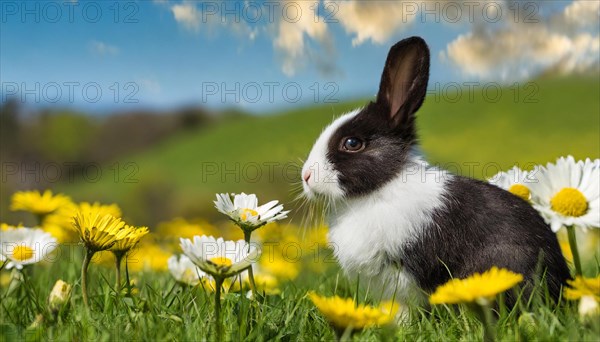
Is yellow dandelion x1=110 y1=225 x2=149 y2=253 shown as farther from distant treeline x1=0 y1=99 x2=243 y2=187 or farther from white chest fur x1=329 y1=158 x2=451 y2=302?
distant treeline x1=0 y1=99 x2=243 y2=187

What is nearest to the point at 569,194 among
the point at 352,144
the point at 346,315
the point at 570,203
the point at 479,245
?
the point at 570,203

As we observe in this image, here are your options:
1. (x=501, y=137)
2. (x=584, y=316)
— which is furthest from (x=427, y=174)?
(x=501, y=137)

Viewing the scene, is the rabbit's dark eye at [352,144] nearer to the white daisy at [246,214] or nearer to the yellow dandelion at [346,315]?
the white daisy at [246,214]

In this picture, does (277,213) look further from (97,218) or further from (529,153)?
(529,153)

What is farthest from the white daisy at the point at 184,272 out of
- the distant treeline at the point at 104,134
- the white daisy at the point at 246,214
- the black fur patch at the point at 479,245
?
the distant treeline at the point at 104,134

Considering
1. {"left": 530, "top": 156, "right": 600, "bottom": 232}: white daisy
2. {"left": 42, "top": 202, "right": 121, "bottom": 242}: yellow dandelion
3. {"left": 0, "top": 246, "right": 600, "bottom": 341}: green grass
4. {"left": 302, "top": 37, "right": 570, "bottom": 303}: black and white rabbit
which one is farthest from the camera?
{"left": 42, "top": 202, "right": 121, "bottom": 242}: yellow dandelion

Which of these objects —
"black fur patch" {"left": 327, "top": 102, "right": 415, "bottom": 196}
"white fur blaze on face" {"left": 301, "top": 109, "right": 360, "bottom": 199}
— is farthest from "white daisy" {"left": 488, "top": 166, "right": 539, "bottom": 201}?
"white fur blaze on face" {"left": 301, "top": 109, "right": 360, "bottom": 199}
